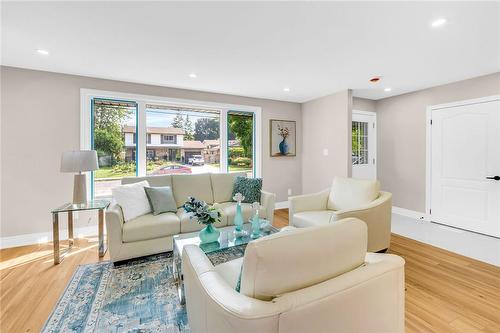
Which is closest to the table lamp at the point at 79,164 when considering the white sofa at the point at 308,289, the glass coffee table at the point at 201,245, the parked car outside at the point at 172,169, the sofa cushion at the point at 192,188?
the sofa cushion at the point at 192,188

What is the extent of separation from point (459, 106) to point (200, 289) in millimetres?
4611

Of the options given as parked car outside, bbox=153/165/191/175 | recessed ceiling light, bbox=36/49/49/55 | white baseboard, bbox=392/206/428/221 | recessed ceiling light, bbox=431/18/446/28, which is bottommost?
white baseboard, bbox=392/206/428/221

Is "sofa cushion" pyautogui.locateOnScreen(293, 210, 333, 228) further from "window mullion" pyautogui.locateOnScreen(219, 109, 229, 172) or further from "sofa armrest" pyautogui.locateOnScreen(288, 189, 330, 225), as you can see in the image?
"window mullion" pyautogui.locateOnScreen(219, 109, 229, 172)

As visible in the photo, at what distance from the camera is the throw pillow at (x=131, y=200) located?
2.74m

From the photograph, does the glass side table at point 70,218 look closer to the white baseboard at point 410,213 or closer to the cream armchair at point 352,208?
the cream armchair at point 352,208

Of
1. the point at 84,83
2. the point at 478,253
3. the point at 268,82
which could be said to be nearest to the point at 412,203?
the point at 478,253

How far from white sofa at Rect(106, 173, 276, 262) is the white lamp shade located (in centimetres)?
51

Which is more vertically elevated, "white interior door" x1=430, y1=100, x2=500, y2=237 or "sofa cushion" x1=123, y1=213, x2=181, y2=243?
"white interior door" x1=430, y1=100, x2=500, y2=237

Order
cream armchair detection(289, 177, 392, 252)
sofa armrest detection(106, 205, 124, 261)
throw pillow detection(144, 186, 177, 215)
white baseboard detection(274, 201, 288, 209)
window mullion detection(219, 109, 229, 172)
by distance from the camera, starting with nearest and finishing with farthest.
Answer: sofa armrest detection(106, 205, 124, 261)
cream armchair detection(289, 177, 392, 252)
throw pillow detection(144, 186, 177, 215)
window mullion detection(219, 109, 229, 172)
white baseboard detection(274, 201, 288, 209)

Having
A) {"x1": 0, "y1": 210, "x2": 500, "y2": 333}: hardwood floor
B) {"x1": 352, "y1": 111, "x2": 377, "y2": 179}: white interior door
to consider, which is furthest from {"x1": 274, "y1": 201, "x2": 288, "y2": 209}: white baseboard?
{"x1": 0, "y1": 210, "x2": 500, "y2": 333}: hardwood floor

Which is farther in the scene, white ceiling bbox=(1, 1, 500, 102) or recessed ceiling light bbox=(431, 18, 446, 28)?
recessed ceiling light bbox=(431, 18, 446, 28)

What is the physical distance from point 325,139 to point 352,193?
1778 millimetres

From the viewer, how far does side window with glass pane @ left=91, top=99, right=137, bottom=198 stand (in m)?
3.61

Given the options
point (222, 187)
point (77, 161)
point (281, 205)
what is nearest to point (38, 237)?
point (77, 161)
